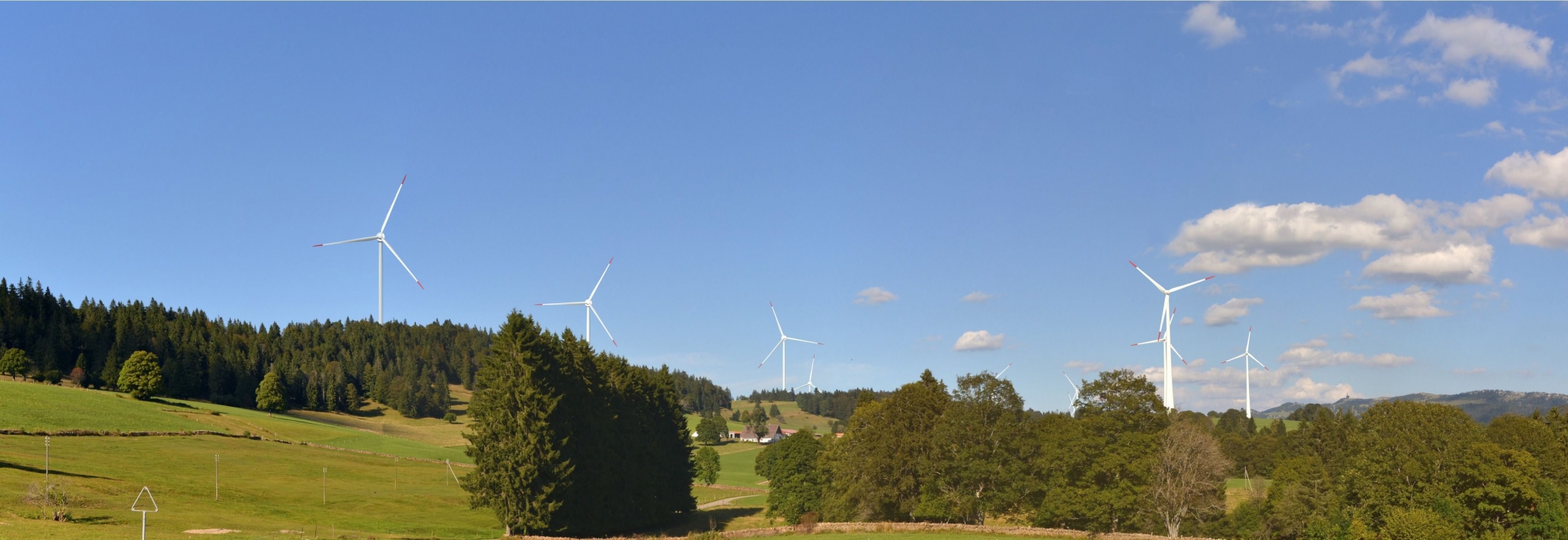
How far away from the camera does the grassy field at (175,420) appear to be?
311 feet

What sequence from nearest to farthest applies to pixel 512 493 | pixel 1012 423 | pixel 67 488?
→ pixel 67 488
pixel 512 493
pixel 1012 423

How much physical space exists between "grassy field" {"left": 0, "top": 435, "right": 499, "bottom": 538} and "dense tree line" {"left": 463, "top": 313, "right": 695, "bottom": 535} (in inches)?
203

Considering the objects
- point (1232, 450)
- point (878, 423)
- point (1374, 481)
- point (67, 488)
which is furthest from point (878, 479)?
point (1232, 450)

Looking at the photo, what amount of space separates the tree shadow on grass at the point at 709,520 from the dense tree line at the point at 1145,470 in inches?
372

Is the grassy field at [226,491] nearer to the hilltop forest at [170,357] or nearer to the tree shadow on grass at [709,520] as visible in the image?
the tree shadow on grass at [709,520]

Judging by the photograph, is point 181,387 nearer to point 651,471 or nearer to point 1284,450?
point 651,471

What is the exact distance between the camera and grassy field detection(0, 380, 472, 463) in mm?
94875

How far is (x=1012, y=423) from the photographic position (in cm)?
7494

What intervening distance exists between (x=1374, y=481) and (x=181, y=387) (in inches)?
6246

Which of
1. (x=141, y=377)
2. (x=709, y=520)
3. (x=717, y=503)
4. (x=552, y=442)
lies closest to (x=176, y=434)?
(x=141, y=377)

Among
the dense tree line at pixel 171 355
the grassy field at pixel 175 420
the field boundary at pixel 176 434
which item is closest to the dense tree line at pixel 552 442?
the field boundary at pixel 176 434

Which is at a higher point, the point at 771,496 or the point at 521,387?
the point at 521,387

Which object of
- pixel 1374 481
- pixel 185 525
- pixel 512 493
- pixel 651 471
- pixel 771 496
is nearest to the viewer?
pixel 185 525

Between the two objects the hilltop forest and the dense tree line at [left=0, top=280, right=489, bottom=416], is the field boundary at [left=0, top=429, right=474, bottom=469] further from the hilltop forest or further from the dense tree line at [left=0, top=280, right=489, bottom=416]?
the dense tree line at [left=0, top=280, right=489, bottom=416]
